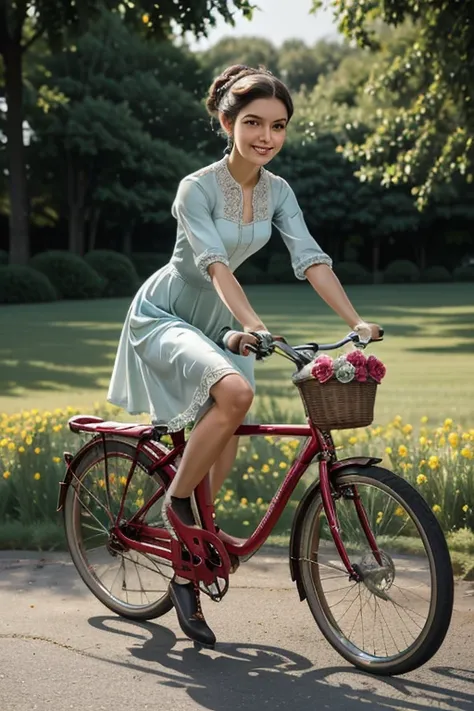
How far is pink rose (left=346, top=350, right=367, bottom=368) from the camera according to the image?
351cm

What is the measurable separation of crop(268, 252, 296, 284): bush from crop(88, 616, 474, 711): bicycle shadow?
43.3 m

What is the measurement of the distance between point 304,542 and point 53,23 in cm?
2020

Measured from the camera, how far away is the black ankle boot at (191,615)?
3.94 metres

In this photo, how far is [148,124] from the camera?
47000mm

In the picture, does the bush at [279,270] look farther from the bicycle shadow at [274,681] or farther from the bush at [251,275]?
the bicycle shadow at [274,681]

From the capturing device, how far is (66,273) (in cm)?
3186

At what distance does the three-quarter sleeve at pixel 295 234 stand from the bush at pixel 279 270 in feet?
141

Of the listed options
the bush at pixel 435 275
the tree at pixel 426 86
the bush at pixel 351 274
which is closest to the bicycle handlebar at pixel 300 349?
the tree at pixel 426 86

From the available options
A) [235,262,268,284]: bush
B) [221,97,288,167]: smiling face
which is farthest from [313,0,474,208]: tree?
[235,262,268,284]: bush

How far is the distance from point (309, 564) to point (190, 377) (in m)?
0.73

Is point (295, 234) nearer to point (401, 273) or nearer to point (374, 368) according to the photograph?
point (374, 368)

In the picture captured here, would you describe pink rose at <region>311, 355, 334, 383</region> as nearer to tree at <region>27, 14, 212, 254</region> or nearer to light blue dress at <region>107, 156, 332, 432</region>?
light blue dress at <region>107, 156, 332, 432</region>

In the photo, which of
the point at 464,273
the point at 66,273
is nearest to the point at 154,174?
the point at 66,273

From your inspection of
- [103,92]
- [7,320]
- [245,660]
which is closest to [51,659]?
[245,660]
